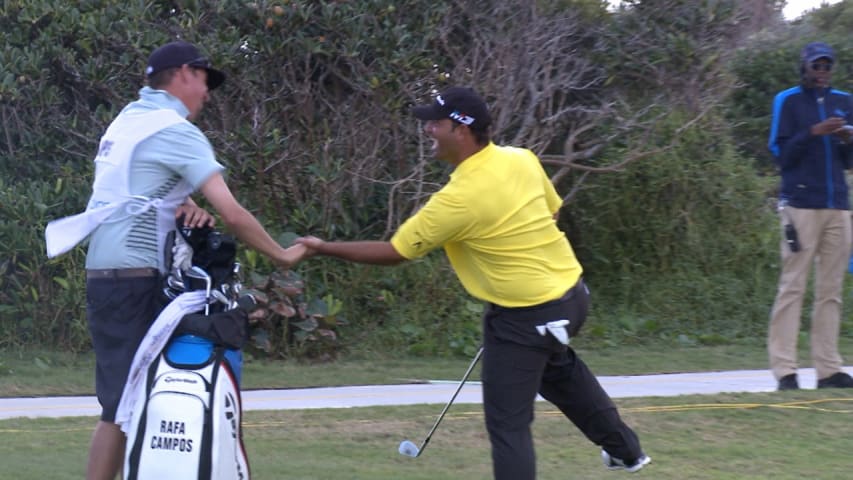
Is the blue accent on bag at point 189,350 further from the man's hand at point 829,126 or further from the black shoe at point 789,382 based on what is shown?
the black shoe at point 789,382

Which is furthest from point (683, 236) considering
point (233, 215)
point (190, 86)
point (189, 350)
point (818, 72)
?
point (189, 350)

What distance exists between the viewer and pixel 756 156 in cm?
1402

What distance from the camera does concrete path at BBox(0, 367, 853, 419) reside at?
26.6 ft

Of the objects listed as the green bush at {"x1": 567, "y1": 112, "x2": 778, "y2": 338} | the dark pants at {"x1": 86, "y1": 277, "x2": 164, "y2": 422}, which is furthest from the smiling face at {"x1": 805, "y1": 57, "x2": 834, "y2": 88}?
the dark pants at {"x1": 86, "y1": 277, "x2": 164, "y2": 422}

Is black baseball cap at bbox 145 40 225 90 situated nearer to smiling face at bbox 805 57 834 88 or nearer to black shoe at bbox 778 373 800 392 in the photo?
smiling face at bbox 805 57 834 88

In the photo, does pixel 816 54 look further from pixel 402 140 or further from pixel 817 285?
pixel 402 140

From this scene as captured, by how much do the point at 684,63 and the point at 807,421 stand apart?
5.76 m

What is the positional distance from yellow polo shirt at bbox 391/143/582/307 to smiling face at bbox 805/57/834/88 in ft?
11.0

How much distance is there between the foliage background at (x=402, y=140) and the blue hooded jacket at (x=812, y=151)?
3751 mm

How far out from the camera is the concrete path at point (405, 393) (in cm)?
810

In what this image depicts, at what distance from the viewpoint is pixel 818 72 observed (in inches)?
309

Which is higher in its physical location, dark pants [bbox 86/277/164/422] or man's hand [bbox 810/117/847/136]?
man's hand [bbox 810/117/847/136]

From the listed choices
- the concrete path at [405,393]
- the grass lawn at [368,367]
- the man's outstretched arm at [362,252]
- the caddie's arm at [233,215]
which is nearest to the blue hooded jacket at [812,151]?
the concrete path at [405,393]

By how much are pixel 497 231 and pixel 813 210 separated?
3.59 metres
